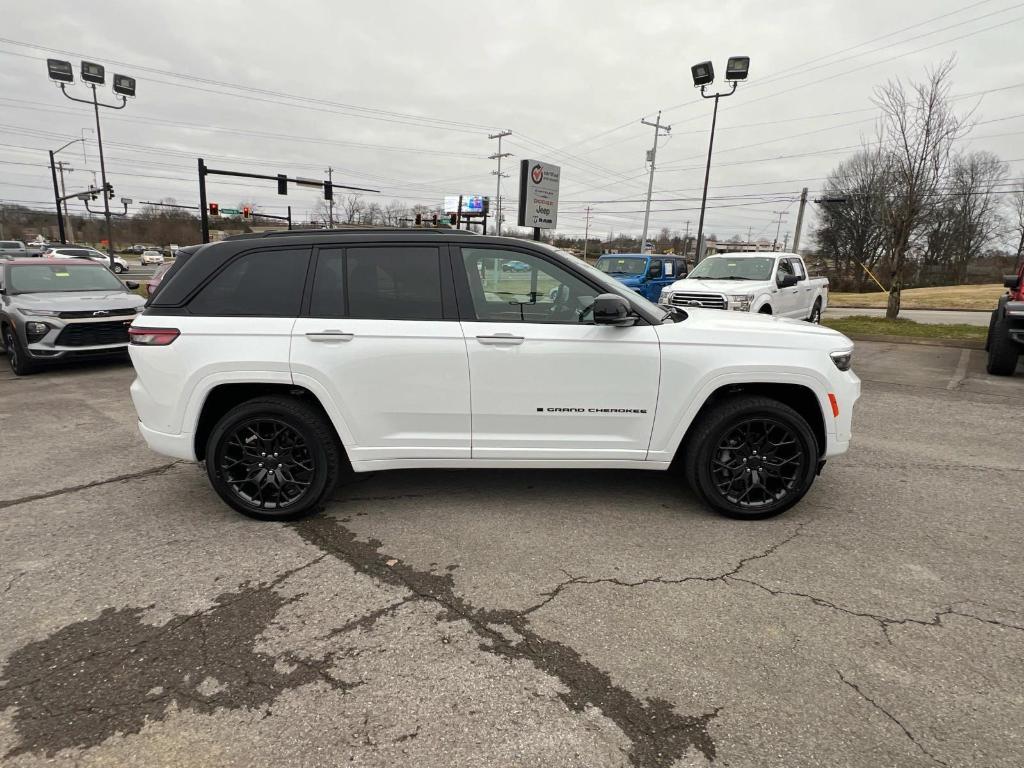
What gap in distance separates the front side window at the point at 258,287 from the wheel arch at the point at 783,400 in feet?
8.90

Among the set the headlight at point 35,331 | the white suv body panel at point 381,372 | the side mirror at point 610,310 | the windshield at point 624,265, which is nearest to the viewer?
the side mirror at point 610,310

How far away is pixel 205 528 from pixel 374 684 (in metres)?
1.98

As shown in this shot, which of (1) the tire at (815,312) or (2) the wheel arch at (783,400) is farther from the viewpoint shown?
(1) the tire at (815,312)

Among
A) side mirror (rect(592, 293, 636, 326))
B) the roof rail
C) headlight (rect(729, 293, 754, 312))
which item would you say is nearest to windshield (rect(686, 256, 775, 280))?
headlight (rect(729, 293, 754, 312))

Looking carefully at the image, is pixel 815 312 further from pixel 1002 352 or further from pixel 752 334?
pixel 752 334

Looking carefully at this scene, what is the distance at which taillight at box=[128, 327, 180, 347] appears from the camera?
3495mm

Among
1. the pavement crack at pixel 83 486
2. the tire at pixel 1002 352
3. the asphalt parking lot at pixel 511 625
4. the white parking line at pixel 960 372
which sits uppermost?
the tire at pixel 1002 352

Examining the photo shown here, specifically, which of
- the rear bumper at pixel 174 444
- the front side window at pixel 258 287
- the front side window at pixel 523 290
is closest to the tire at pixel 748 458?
the front side window at pixel 523 290

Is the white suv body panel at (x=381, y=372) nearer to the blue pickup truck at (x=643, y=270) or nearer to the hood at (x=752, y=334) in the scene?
the hood at (x=752, y=334)

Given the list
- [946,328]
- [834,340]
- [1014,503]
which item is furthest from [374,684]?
[946,328]

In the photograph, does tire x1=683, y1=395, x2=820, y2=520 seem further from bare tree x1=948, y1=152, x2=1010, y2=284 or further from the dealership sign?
bare tree x1=948, y1=152, x2=1010, y2=284

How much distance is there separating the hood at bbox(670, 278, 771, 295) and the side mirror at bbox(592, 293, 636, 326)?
802cm

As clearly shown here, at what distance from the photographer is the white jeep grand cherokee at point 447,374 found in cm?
350

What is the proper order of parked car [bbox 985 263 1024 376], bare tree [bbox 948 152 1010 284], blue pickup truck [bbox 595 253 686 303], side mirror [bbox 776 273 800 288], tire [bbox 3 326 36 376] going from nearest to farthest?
parked car [bbox 985 263 1024 376] < tire [bbox 3 326 36 376] < side mirror [bbox 776 273 800 288] < blue pickup truck [bbox 595 253 686 303] < bare tree [bbox 948 152 1010 284]
